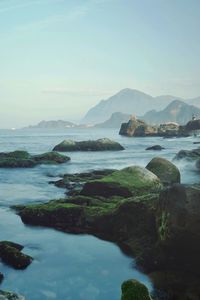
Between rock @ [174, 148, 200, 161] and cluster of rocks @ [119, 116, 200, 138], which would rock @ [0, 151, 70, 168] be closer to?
rock @ [174, 148, 200, 161]

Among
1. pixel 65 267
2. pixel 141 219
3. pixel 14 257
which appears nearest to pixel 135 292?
pixel 65 267

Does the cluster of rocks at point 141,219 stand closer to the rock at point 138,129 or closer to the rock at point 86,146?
→ the rock at point 86,146

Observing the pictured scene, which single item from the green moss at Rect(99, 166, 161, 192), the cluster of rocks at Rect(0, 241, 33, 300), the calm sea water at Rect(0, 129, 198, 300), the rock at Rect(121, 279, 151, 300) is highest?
the green moss at Rect(99, 166, 161, 192)

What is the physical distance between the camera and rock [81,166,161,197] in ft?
91.2

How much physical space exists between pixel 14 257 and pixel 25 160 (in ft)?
121

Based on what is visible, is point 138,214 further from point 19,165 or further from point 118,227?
point 19,165

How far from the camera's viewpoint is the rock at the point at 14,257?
16844 mm

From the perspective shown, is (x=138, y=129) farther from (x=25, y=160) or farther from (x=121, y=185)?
(x=121, y=185)

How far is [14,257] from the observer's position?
1705cm

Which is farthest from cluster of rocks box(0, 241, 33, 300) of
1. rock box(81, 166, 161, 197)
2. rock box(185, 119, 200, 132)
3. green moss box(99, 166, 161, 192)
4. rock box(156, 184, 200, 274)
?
rock box(185, 119, 200, 132)

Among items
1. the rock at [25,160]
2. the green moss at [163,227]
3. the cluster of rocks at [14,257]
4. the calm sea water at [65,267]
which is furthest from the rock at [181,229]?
the rock at [25,160]

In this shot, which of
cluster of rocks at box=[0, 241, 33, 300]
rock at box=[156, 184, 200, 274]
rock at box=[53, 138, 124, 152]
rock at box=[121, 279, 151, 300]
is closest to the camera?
rock at box=[121, 279, 151, 300]

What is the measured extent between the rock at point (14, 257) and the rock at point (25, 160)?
1375 inches

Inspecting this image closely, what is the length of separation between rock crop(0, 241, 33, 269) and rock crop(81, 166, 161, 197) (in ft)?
35.1
